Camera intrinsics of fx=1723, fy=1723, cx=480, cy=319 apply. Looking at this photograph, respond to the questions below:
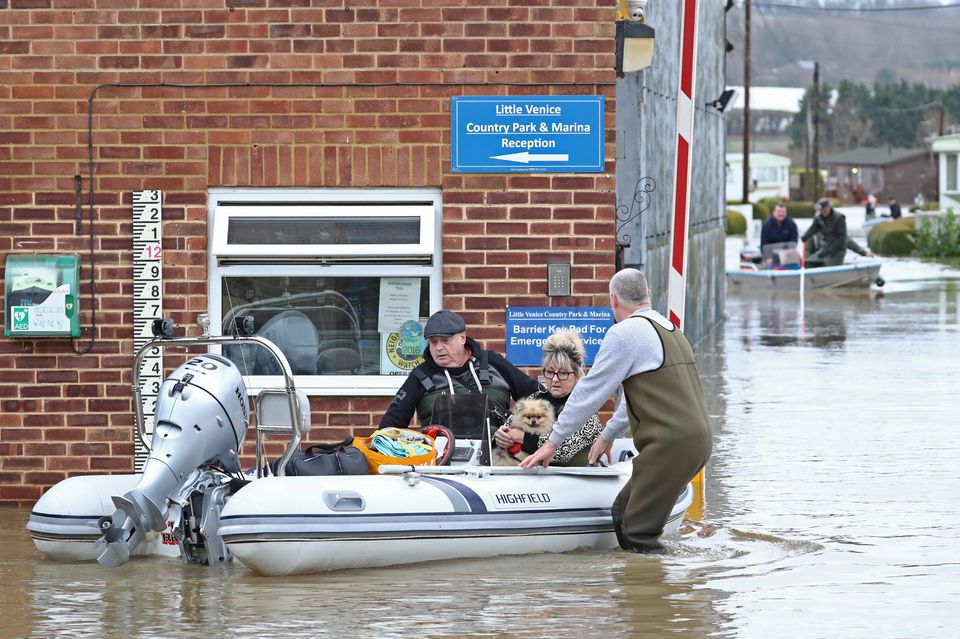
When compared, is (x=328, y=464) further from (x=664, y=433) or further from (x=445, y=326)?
(x=664, y=433)

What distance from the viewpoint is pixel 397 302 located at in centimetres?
1052

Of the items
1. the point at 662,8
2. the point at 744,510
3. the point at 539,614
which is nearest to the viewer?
the point at 539,614

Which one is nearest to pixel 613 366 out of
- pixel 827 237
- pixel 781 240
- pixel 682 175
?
pixel 682 175

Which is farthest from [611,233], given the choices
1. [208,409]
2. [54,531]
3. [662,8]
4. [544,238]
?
[662,8]

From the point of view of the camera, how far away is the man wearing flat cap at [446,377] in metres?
9.13

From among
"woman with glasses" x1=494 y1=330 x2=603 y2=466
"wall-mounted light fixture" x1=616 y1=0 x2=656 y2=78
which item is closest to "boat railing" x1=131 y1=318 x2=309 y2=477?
"woman with glasses" x1=494 y1=330 x2=603 y2=466

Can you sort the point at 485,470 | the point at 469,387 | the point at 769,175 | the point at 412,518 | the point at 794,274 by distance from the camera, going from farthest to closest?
the point at 769,175 → the point at 794,274 → the point at 469,387 → the point at 485,470 → the point at 412,518

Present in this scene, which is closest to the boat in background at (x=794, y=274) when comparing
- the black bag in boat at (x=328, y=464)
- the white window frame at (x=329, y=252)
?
the white window frame at (x=329, y=252)

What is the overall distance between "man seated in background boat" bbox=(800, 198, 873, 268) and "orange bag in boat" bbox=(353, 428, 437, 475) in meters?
22.6

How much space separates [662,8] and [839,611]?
382 inches

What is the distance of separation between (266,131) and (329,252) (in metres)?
0.82

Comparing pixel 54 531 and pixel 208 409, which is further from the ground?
pixel 208 409

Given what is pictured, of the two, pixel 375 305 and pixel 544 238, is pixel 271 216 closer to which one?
pixel 375 305

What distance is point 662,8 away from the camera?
16.2m
